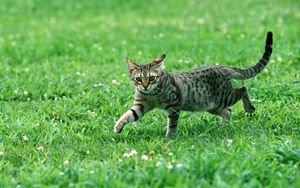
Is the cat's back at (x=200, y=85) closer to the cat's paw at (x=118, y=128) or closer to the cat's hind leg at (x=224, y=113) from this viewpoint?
the cat's hind leg at (x=224, y=113)

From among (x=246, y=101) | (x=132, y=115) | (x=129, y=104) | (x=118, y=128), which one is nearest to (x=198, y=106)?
(x=246, y=101)

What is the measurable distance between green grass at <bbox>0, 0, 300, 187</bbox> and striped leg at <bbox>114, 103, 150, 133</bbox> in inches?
6.5

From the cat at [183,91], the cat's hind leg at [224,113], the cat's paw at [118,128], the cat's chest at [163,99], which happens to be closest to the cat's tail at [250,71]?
the cat at [183,91]

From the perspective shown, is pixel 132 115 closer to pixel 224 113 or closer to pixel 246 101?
pixel 224 113

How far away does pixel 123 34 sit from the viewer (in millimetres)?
14812

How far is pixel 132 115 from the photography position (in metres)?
7.38

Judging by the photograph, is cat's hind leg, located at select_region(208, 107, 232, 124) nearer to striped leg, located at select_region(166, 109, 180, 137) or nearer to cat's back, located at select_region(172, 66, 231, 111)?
cat's back, located at select_region(172, 66, 231, 111)

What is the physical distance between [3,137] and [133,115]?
151 centimetres

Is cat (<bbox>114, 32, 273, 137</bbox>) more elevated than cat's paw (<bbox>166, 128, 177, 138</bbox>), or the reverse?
cat (<bbox>114, 32, 273, 137</bbox>)

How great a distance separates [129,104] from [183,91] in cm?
129

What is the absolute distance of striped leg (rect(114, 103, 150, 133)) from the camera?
725 centimetres

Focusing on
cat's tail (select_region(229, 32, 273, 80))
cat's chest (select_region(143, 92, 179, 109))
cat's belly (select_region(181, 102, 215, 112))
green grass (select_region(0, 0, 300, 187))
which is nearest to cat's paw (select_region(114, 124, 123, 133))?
green grass (select_region(0, 0, 300, 187))

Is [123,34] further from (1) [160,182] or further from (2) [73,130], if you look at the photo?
(1) [160,182]

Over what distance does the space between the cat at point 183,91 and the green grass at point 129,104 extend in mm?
219
